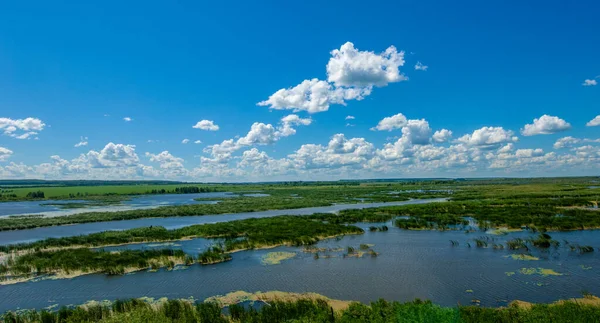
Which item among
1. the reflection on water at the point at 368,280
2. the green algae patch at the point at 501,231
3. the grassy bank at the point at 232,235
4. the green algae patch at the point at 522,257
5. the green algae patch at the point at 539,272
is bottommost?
the reflection on water at the point at 368,280

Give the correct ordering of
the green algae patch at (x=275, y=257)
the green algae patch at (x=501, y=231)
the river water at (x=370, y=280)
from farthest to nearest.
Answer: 1. the green algae patch at (x=501, y=231)
2. the green algae patch at (x=275, y=257)
3. the river water at (x=370, y=280)

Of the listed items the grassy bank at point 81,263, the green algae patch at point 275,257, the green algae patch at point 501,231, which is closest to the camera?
the grassy bank at point 81,263

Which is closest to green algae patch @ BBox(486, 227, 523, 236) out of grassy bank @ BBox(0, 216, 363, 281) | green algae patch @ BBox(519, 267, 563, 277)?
grassy bank @ BBox(0, 216, 363, 281)

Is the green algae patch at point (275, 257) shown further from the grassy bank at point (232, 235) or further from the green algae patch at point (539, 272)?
the green algae patch at point (539, 272)

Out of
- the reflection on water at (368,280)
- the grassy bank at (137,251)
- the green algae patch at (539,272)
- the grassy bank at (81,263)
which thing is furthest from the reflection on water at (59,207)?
the green algae patch at (539,272)

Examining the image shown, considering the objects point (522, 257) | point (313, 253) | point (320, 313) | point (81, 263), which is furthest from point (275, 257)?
point (522, 257)

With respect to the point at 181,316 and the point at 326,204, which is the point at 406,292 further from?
the point at 326,204

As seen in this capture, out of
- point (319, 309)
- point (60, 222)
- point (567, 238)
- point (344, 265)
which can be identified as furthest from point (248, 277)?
point (60, 222)

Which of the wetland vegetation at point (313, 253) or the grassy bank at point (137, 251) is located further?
the grassy bank at point (137, 251)

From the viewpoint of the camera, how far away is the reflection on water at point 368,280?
19.7 m

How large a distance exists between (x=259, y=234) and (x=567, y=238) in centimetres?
3000

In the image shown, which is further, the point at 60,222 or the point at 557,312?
the point at 60,222

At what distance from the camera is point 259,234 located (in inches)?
1462

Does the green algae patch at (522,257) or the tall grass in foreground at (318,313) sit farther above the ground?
the tall grass in foreground at (318,313)
